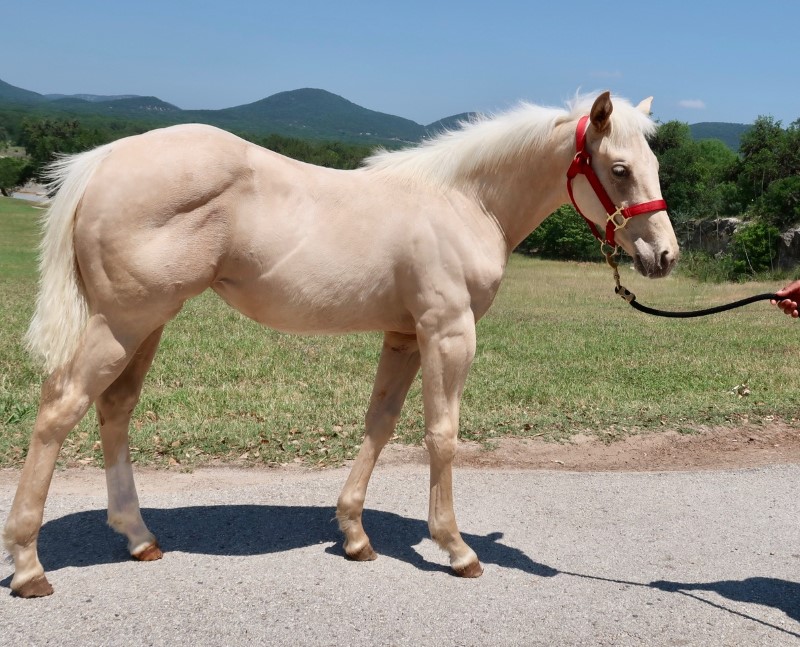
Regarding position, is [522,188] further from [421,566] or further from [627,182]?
[421,566]

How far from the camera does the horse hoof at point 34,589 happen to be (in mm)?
3336

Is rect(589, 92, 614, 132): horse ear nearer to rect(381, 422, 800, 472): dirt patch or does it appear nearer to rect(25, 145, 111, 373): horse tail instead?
rect(25, 145, 111, 373): horse tail

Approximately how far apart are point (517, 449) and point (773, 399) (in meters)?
3.47

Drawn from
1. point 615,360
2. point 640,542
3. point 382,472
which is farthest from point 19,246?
point 640,542

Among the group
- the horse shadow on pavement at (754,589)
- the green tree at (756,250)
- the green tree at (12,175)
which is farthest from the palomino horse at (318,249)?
the green tree at (12,175)

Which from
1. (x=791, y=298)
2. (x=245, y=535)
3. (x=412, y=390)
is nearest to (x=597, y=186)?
(x=791, y=298)

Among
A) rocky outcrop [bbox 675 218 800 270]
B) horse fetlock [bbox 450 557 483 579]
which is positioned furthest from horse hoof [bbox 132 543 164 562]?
rocky outcrop [bbox 675 218 800 270]

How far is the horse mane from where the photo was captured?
Result: 3754 mm

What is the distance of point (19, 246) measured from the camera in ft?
95.7

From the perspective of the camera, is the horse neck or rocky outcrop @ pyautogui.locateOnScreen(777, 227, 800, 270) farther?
rocky outcrop @ pyautogui.locateOnScreen(777, 227, 800, 270)

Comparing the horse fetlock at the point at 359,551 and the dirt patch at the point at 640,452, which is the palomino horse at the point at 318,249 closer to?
the horse fetlock at the point at 359,551

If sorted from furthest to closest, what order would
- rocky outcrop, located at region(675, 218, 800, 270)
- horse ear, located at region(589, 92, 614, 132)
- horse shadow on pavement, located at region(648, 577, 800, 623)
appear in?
rocky outcrop, located at region(675, 218, 800, 270)
horse shadow on pavement, located at region(648, 577, 800, 623)
horse ear, located at region(589, 92, 614, 132)

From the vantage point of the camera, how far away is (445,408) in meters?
3.75

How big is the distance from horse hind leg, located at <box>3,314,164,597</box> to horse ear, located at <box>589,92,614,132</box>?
7.81ft
